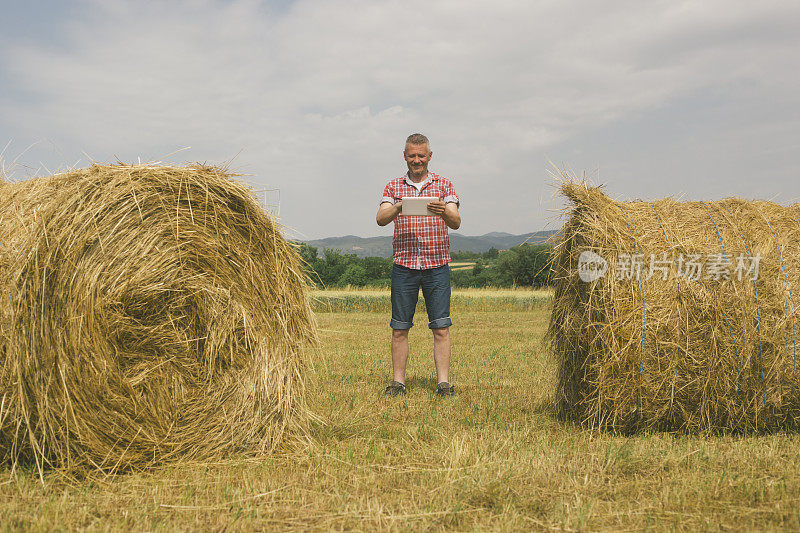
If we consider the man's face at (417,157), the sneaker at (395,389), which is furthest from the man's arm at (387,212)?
the sneaker at (395,389)

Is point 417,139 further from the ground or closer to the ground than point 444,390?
further from the ground

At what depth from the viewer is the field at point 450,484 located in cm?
281

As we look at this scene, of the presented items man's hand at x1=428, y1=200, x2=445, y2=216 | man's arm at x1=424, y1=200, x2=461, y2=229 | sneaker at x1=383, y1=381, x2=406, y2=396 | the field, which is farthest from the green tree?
the field

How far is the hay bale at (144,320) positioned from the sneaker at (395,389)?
1620 mm

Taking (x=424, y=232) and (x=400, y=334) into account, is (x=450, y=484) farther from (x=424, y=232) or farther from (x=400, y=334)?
(x=424, y=232)

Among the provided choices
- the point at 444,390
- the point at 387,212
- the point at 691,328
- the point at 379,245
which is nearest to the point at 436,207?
the point at 387,212

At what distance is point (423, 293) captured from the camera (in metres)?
5.62

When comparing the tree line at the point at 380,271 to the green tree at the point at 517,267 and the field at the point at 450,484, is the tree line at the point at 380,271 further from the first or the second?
the field at the point at 450,484

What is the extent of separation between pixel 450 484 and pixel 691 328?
2.05 meters

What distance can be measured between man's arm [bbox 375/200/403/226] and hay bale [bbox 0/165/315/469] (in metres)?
1.32

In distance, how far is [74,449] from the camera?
11.3 feet

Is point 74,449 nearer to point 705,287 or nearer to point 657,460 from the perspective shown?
point 657,460

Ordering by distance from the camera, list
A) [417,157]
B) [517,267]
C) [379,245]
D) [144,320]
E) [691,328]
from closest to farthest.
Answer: [144,320]
[691,328]
[417,157]
[517,267]
[379,245]

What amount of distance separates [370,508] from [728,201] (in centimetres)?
365
